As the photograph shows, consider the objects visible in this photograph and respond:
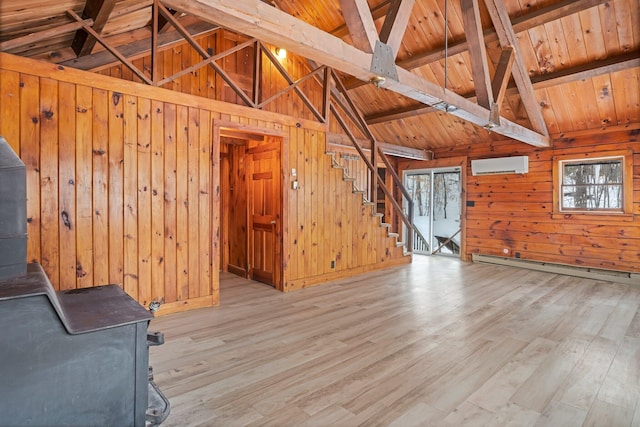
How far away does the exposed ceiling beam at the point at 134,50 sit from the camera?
340cm

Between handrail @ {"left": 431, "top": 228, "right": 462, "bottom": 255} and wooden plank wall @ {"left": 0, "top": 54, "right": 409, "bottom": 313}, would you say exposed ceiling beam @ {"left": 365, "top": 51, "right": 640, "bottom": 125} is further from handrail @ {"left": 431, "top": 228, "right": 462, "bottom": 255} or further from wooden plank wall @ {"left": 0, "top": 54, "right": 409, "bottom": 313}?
wooden plank wall @ {"left": 0, "top": 54, "right": 409, "bottom": 313}

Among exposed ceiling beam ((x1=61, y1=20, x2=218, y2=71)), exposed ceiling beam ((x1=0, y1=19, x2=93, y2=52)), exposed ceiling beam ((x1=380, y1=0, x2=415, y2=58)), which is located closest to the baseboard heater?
exposed ceiling beam ((x1=380, y1=0, x2=415, y2=58))

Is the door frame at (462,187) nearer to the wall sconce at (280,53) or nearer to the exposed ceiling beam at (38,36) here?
the wall sconce at (280,53)

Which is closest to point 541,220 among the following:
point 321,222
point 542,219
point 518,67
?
point 542,219

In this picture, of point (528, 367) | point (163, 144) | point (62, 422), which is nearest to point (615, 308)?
point (528, 367)

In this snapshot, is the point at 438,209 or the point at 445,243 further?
the point at 438,209

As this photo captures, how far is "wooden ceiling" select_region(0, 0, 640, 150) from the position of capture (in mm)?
2693

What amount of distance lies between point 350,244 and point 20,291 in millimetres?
4463

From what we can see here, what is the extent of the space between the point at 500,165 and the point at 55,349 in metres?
7.27

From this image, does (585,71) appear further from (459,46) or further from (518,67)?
(459,46)

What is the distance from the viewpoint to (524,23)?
4.52 meters

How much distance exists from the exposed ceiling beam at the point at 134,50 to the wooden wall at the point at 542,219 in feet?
18.6

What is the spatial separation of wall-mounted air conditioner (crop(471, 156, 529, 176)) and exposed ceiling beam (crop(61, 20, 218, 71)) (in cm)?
558

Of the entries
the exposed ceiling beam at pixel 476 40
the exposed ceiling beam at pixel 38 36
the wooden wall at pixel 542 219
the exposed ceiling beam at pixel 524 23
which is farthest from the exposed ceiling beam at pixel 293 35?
the wooden wall at pixel 542 219
